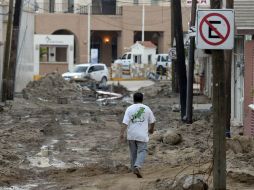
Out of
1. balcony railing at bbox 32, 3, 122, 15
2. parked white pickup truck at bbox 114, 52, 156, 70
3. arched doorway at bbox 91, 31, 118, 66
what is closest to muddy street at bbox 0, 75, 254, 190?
parked white pickup truck at bbox 114, 52, 156, 70

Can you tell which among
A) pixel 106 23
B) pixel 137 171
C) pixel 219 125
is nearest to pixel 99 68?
pixel 106 23

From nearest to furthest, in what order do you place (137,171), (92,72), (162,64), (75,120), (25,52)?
(137,171) → (75,120) → (25,52) → (92,72) → (162,64)

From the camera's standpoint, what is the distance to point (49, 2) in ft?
275

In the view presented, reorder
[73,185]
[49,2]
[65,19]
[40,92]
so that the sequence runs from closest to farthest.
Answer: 1. [73,185]
2. [40,92]
3. [65,19]
4. [49,2]

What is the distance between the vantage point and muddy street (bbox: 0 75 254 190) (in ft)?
40.7

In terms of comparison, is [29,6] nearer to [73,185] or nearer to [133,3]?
[73,185]

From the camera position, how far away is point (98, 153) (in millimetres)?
17734

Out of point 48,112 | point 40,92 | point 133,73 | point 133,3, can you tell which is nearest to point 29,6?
point 40,92

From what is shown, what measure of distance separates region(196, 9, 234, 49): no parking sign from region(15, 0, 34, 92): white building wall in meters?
31.0

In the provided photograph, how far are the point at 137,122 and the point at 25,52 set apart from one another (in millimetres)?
30260

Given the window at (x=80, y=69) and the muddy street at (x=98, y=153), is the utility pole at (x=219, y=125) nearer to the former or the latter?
the muddy street at (x=98, y=153)

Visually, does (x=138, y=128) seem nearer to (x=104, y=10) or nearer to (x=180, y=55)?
(x=180, y=55)

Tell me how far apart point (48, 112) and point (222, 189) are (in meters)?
20.5

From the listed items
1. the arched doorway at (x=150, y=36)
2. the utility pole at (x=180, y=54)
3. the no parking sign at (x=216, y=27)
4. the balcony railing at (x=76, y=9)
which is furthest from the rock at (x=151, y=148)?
the arched doorway at (x=150, y=36)
